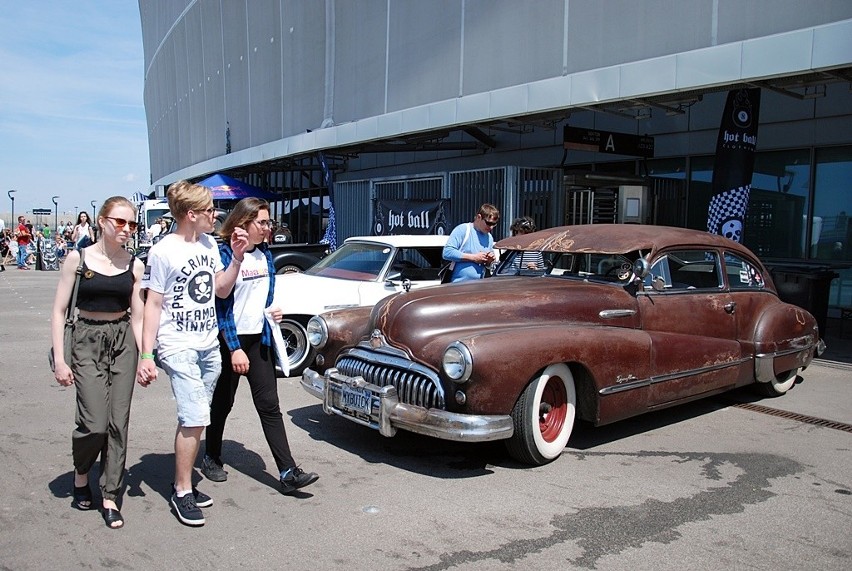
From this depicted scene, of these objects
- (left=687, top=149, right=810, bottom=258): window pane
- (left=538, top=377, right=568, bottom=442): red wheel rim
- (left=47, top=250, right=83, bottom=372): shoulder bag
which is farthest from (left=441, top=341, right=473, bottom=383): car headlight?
(left=687, top=149, right=810, bottom=258): window pane

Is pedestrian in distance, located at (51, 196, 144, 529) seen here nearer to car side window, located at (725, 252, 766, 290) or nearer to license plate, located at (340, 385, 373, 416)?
license plate, located at (340, 385, 373, 416)

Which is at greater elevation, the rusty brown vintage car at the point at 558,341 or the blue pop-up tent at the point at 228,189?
the blue pop-up tent at the point at 228,189

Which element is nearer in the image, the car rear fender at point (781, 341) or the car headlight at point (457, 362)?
the car headlight at point (457, 362)

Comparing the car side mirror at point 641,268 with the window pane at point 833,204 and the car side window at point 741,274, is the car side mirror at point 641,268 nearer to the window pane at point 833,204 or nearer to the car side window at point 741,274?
the car side window at point 741,274

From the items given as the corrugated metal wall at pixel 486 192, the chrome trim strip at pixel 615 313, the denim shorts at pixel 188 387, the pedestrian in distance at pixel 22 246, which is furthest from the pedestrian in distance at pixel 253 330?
the pedestrian in distance at pixel 22 246

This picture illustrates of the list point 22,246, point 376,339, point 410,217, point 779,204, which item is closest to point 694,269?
point 376,339

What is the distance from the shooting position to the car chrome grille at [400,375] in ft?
15.5

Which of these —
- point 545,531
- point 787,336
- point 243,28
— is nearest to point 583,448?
point 545,531

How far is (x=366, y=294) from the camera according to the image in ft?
26.3

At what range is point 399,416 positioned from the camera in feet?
15.4

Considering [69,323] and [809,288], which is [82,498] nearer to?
[69,323]

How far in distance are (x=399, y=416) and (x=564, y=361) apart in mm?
1125

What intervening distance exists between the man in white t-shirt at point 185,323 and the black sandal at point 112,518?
0.27 metres

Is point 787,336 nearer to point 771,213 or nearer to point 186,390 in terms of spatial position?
point 186,390
